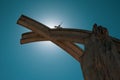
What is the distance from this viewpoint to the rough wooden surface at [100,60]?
6.20ft

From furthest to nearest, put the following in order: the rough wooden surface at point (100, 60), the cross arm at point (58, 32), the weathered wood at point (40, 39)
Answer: the weathered wood at point (40, 39) → the cross arm at point (58, 32) → the rough wooden surface at point (100, 60)

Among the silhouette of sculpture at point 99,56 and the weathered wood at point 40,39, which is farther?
the weathered wood at point 40,39

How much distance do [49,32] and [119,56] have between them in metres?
1.63

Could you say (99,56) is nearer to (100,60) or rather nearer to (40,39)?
(100,60)

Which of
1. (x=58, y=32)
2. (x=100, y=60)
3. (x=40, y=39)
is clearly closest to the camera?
(x=100, y=60)

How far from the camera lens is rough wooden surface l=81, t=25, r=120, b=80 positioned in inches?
74.4

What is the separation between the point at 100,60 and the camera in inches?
79.0

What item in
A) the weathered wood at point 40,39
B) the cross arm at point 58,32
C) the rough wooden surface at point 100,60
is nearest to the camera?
the rough wooden surface at point 100,60

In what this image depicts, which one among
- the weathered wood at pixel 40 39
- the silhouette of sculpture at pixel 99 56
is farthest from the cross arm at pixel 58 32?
the weathered wood at pixel 40 39

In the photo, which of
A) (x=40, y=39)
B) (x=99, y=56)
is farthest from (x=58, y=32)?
(x=99, y=56)

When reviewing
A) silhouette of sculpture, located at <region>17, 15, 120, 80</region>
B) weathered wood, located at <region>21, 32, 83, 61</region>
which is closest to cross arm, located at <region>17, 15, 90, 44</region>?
silhouette of sculpture, located at <region>17, 15, 120, 80</region>

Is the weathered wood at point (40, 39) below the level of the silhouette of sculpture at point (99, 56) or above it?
above

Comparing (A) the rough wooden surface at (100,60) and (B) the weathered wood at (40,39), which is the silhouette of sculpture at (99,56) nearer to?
(A) the rough wooden surface at (100,60)

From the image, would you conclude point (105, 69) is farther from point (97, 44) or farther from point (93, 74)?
point (97, 44)
